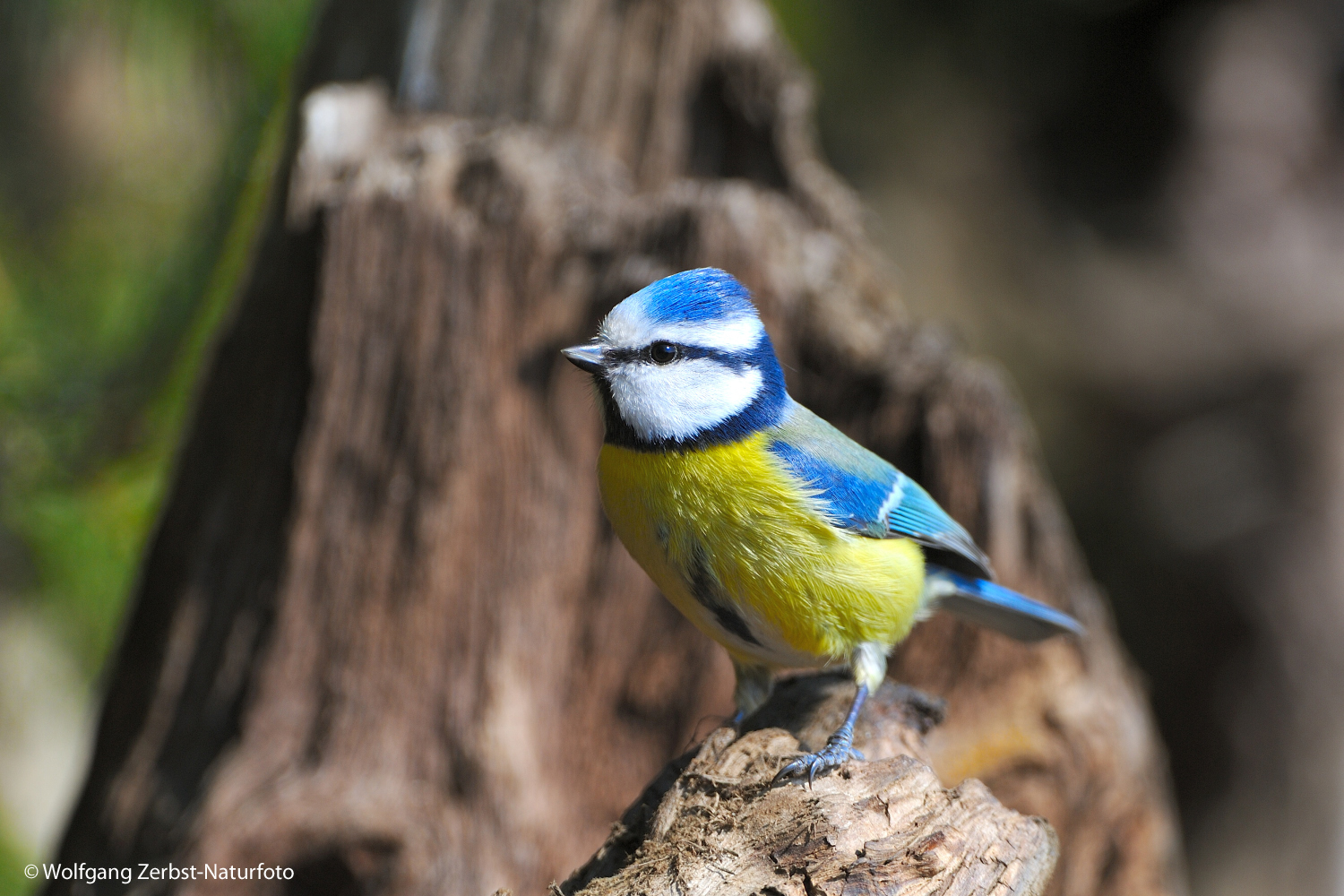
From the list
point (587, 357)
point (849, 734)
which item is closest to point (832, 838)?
point (849, 734)

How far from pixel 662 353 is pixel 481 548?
1.43 metres

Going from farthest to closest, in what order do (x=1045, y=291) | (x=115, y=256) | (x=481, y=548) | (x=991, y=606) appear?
(x=1045, y=291) < (x=115, y=256) < (x=481, y=548) < (x=991, y=606)

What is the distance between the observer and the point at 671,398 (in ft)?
7.29

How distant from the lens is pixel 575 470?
353 cm

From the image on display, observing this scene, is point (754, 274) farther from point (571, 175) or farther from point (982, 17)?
point (982, 17)

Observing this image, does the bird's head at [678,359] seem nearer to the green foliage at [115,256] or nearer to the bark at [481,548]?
the bark at [481,548]

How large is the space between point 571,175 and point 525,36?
633 mm

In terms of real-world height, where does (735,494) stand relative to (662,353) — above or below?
below

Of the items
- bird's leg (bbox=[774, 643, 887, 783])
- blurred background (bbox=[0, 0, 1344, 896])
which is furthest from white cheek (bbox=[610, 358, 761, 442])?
blurred background (bbox=[0, 0, 1344, 896])

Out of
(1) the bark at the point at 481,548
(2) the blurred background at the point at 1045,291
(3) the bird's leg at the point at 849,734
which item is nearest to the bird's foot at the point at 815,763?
(3) the bird's leg at the point at 849,734

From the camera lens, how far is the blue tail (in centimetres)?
261

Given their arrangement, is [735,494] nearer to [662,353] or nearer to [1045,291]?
[662,353]

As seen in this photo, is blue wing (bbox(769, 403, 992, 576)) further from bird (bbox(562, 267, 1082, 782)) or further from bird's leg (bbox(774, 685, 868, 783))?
bird's leg (bbox(774, 685, 868, 783))

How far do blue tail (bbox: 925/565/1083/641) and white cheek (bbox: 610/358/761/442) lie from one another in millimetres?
767
